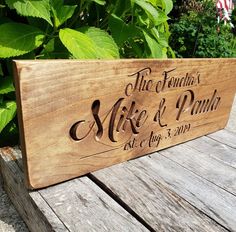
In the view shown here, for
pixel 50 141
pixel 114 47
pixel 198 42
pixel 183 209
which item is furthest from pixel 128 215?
pixel 198 42

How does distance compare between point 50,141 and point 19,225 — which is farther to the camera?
point 19,225

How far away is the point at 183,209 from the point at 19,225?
540 mm

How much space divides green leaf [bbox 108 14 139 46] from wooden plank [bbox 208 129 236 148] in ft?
2.15

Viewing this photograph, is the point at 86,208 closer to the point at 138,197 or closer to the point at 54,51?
the point at 138,197

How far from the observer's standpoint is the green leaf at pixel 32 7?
1.02 meters

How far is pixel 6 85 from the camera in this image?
1.21 m


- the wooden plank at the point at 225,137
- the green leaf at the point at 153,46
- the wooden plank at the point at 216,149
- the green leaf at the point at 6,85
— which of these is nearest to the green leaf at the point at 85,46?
the green leaf at the point at 153,46

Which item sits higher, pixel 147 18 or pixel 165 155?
pixel 147 18

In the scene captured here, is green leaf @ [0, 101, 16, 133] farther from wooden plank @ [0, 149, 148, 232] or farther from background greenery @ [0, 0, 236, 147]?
wooden plank @ [0, 149, 148, 232]

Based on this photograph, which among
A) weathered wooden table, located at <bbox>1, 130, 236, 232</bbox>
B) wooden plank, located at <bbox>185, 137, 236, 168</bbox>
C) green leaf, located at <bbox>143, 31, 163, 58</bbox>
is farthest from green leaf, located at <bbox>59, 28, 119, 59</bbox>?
wooden plank, located at <bbox>185, 137, 236, 168</bbox>

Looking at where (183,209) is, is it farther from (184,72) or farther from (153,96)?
(184,72)

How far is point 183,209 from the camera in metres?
1.04

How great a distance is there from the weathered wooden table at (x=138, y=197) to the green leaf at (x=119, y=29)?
0.46 metres

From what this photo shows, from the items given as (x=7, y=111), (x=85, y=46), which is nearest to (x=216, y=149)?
(x=85, y=46)
